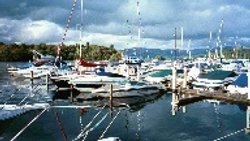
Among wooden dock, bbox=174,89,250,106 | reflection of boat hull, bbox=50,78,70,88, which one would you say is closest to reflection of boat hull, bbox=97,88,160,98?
reflection of boat hull, bbox=50,78,70,88

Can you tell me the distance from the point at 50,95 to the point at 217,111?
24.8 metres

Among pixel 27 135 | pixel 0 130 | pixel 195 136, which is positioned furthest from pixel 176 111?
pixel 0 130

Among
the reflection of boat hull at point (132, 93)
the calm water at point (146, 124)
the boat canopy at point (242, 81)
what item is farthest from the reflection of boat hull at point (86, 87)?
the boat canopy at point (242, 81)

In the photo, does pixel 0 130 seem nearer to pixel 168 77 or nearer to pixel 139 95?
pixel 139 95

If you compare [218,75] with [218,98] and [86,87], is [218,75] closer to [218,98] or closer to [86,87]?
[86,87]

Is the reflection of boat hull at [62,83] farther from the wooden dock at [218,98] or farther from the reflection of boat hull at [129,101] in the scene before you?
the wooden dock at [218,98]

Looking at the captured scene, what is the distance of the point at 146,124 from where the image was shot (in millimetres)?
40000

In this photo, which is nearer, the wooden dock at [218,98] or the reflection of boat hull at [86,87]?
the wooden dock at [218,98]

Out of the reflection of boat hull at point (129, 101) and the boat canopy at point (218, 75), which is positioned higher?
the boat canopy at point (218, 75)

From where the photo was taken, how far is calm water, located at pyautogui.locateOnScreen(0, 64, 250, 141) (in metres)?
33.5

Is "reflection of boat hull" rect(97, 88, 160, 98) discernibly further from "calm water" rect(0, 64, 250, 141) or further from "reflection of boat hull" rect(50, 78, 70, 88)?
"reflection of boat hull" rect(50, 78, 70, 88)

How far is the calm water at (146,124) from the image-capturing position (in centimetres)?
3353

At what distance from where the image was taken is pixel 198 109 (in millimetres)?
49844

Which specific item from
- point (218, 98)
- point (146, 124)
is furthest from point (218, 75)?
point (146, 124)
